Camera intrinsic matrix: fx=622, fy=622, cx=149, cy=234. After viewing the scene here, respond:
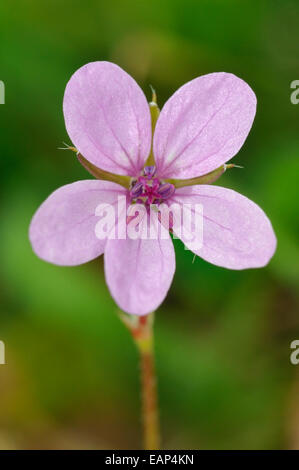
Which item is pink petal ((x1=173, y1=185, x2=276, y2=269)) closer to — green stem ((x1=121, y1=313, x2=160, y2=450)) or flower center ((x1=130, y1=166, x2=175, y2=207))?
flower center ((x1=130, y1=166, x2=175, y2=207))

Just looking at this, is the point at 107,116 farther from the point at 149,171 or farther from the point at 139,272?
the point at 139,272

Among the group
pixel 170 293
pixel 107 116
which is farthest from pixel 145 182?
pixel 170 293

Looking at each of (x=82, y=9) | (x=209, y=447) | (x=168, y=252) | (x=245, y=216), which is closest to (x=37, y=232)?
(x=168, y=252)

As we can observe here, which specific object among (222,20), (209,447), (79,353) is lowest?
(209,447)

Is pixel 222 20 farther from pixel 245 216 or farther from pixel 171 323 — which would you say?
pixel 245 216

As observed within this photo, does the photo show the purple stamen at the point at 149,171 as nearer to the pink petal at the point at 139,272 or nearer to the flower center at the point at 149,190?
the flower center at the point at 149,190

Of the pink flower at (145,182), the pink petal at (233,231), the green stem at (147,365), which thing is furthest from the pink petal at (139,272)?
the green stem at (147,365)

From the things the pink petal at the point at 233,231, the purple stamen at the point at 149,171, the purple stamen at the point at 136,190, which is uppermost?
the purple stamen at the point at 149,171
